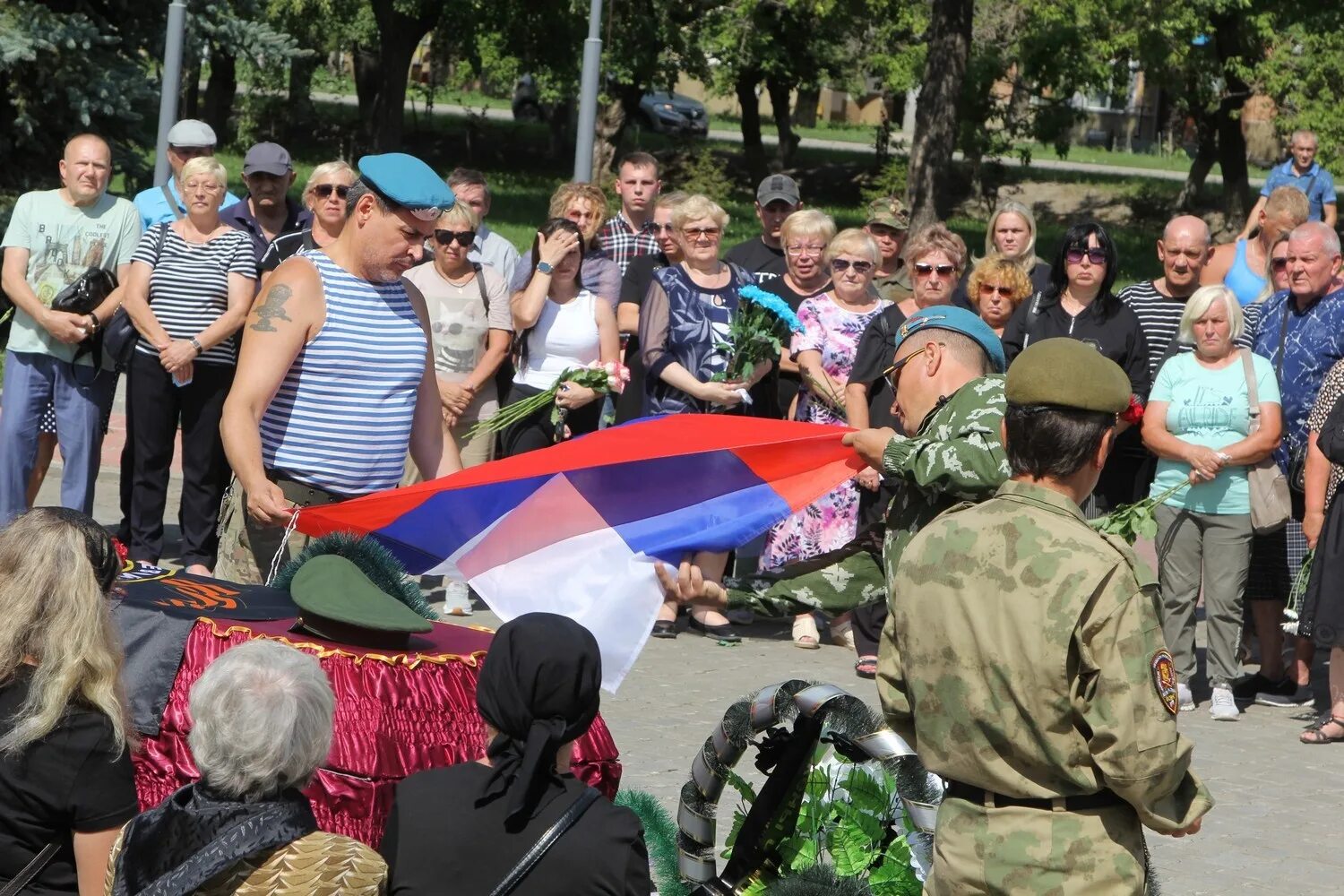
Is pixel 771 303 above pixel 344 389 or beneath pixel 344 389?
above

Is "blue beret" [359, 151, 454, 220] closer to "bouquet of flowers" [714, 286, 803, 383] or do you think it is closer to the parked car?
"bouquet of flowers" [714, 286, 803, 383]

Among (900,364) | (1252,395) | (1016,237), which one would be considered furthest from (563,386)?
(900,364)

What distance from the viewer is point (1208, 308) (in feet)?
26.1

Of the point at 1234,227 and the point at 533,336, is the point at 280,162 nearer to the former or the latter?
the point at 533,336

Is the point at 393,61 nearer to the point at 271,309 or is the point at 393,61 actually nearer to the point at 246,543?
the point at 246,543

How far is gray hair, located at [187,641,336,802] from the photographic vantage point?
3.13 metres

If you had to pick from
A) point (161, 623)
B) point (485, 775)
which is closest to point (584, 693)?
point (485, 775)

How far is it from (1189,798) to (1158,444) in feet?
15.7

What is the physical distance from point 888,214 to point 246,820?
297 inches

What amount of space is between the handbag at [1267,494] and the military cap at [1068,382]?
4953 mm

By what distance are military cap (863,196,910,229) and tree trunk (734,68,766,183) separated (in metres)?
26.2

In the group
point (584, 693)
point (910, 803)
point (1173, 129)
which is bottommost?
point (910, 803)

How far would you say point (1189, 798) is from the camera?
11.7 ft

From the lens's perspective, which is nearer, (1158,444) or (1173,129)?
(1158,444)
